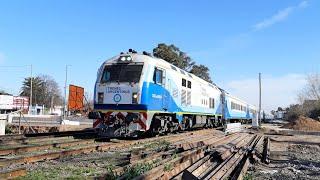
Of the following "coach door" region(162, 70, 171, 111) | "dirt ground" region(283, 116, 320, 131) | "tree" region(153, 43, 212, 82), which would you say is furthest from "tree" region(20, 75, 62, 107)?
"coach door" region(162, 70, 171, 111)

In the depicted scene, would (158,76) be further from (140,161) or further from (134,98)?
(140,161)

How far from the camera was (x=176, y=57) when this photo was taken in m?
75.4

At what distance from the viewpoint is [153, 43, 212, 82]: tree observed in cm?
7228

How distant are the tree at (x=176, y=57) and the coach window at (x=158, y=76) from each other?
5108 centimetres

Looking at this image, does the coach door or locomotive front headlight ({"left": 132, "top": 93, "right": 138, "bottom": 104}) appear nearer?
locomotive front headlight ({"left": 132, "top": 93, "right": 138, "bottom": 104})

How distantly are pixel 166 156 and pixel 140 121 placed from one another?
5749mm

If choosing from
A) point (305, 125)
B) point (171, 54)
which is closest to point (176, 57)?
point (171, 54)

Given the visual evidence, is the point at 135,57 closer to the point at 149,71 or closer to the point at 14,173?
the point at 149,71

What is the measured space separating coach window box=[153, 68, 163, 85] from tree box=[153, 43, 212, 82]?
51079mm

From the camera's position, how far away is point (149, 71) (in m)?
18.4

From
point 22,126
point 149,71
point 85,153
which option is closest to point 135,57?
point 149,71

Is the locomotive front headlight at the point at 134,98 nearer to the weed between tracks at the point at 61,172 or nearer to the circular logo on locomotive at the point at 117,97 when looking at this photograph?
the circular logo on locomotive at the point at 117,97

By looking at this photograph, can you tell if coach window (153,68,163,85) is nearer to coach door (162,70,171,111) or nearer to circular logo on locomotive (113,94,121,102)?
coach door (162,70,171,111)

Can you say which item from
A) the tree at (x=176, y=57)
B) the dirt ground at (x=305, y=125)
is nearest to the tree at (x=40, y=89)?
the tree at (x=176, y=57)
